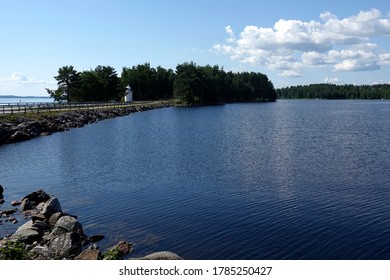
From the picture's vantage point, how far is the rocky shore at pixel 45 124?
186 feet

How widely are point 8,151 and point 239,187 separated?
31928 millimetres

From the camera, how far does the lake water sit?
18.6 m

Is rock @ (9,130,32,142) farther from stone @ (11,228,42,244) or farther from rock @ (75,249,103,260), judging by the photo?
rock @ (75,249,103,260)

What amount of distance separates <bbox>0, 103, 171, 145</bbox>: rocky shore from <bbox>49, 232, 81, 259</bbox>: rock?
41927 mm

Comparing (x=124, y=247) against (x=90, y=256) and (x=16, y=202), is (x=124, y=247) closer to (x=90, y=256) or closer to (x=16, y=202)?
(x=90, y=256)

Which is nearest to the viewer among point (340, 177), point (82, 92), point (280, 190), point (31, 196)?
point (31, 196)

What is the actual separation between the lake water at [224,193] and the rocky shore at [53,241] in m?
1.31

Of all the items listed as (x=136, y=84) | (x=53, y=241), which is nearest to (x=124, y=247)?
(x=53, y=241)

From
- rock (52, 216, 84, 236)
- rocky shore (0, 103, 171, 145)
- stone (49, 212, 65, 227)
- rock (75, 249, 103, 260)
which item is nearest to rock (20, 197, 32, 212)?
stone (49, 212, 65, 227)

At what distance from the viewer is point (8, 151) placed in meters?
47.7

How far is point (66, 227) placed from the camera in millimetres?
Result: 18797

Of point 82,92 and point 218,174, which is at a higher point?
point 82,92
